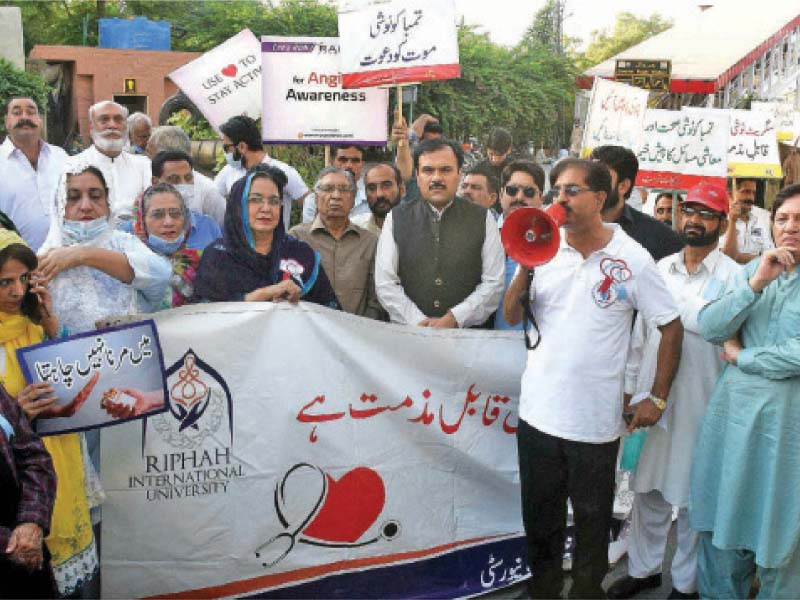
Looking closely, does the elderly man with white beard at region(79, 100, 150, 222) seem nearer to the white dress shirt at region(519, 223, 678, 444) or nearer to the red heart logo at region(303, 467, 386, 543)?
the red heart logo at region(303, 467, 386, 543)

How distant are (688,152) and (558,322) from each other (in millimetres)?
3729

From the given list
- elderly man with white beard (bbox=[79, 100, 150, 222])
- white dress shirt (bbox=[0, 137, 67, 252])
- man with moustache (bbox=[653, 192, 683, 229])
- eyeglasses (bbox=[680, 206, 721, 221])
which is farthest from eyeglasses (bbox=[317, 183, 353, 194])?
man with moustache (bbox=[653, 192, 683, 229])

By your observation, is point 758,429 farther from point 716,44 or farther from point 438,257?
point 716,44

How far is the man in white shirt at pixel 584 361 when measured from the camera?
363cm

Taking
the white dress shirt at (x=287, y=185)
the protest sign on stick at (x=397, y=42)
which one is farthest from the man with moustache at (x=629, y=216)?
the white dress shirt at (x=287, y=185)

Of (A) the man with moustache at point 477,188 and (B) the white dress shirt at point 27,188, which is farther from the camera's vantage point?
(B) the white dress shirt at point 27,188

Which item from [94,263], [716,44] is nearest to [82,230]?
[94,263]

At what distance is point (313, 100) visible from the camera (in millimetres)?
6539

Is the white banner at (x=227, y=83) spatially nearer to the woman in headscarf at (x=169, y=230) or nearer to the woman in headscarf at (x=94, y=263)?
the woman in headscarf at (x=169, y=230)

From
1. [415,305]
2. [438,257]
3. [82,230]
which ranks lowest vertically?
[415,305]

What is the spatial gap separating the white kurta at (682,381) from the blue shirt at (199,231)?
2284 millimetres

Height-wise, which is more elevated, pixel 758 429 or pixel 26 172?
pixel 26 172

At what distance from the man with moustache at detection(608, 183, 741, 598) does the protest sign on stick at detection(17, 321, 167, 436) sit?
2188 millimetres

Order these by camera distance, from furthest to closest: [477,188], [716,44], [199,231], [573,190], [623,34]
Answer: [623,34] < [716,44] < [477,188] < [199,231] < [573,190]
